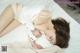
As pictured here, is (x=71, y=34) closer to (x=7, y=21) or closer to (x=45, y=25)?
(x=45, y=25)

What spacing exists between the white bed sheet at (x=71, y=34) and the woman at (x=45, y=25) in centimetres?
3

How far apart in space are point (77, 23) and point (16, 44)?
41 centimetres

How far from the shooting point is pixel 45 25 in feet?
3.26

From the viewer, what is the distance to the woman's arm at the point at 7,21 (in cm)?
99

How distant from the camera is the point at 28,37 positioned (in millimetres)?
982

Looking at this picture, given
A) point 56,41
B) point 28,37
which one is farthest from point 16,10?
point 56,41

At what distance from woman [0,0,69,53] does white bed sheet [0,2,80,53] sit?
0.03 metres

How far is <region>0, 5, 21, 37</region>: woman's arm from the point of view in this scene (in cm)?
99

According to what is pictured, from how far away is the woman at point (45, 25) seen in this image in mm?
988

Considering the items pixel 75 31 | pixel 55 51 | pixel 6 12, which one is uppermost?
pixel 6 12

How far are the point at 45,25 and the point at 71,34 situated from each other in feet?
0.58

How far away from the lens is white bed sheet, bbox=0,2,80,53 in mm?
970

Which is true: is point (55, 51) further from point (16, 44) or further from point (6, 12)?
point (6, 12)

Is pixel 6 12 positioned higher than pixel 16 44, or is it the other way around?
pixel 6 12
